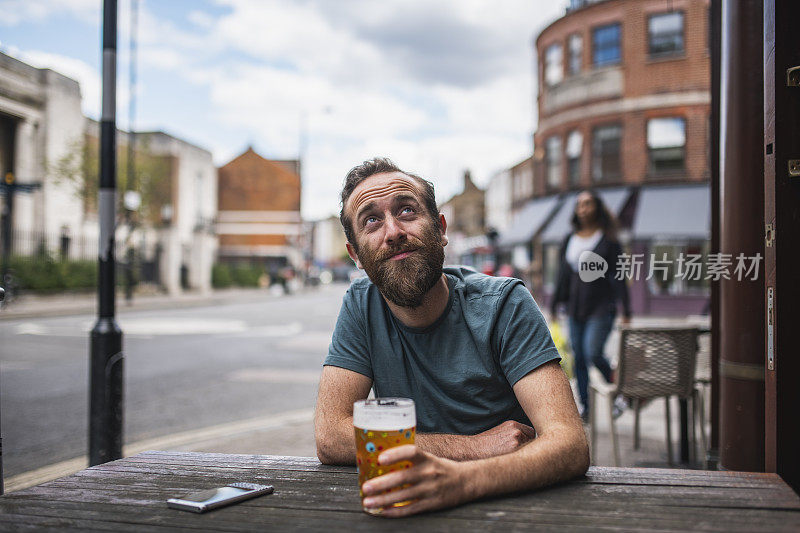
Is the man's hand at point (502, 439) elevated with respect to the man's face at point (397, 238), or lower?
lower

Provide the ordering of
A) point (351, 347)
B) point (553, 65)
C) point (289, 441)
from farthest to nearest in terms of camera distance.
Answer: point (553, 65), point (289, 441), point (351, 347)

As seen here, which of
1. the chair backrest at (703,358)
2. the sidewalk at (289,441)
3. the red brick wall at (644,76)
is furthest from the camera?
the red brick wall at (644,76)

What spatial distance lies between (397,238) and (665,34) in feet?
74.0

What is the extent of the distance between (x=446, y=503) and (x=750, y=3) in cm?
253

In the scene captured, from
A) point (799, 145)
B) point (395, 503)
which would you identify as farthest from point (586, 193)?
point (395, 503)

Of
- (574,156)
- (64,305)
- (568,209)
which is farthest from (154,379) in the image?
(574,156)

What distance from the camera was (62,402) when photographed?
23.3 ft

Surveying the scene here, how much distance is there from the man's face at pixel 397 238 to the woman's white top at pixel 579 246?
13.6 ft

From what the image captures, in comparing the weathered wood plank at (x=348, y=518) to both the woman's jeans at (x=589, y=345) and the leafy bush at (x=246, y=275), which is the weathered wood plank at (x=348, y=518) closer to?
the woman's jeans at (x=589, y=345)

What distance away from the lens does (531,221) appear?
24922 millimetres

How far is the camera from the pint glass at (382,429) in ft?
4.67

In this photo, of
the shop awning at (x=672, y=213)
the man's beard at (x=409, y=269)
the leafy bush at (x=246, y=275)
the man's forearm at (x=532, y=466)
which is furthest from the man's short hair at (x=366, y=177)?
the leafy bush at (x=246, y=275)

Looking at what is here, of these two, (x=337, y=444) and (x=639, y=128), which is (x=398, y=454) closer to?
(x=337, y=444)

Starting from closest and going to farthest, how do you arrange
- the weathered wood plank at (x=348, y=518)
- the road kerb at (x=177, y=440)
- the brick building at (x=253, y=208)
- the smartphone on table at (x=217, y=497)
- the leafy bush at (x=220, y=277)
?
the weathered wood plank at (x=348, y=518), the smartphone on table at (x=217, y=497), the road kerb at (x=177, y=440), the leafy bush at (x=220, y=277), the brick building at (x=253, y=208)
